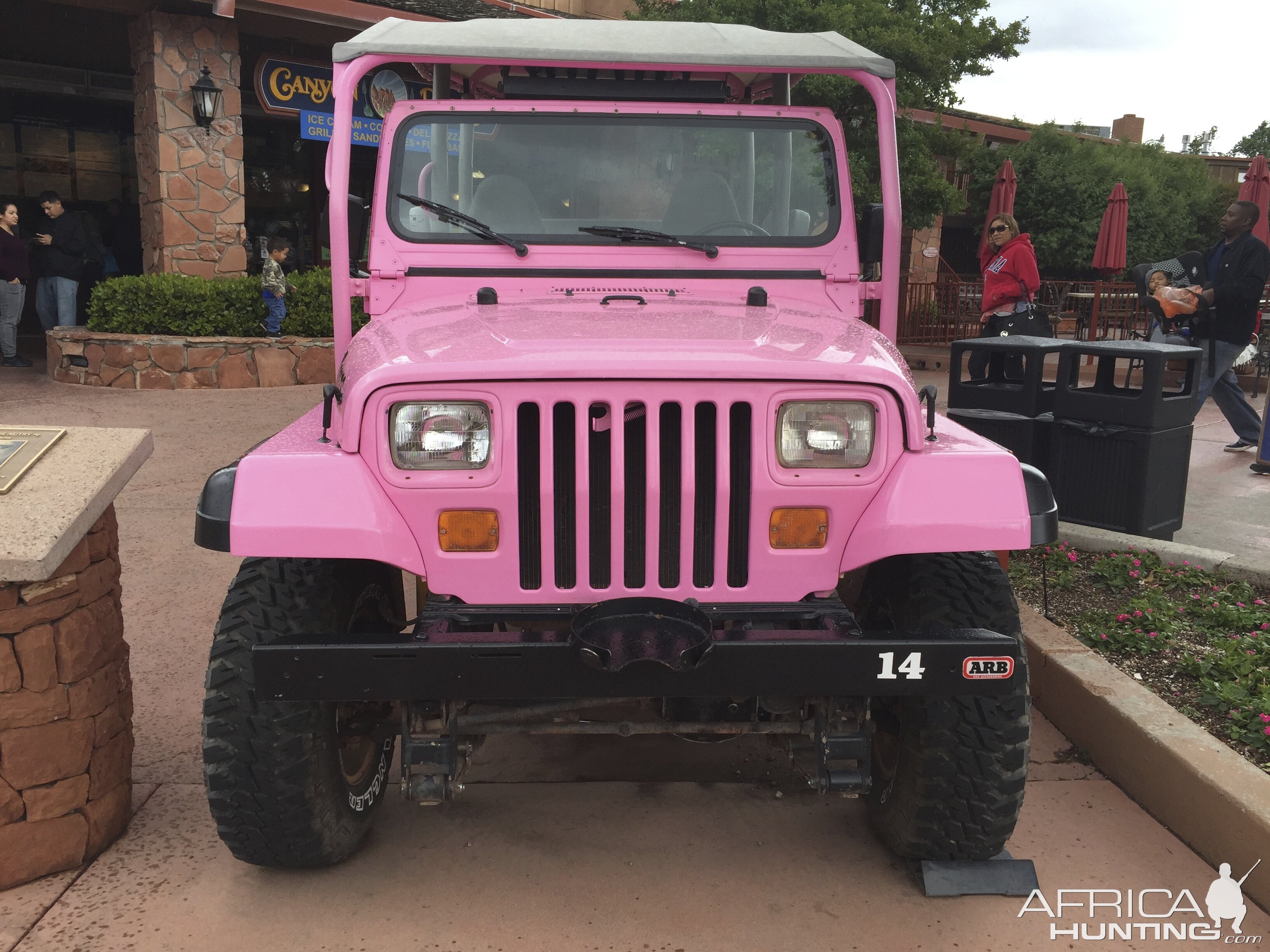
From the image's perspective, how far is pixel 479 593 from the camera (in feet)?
7.97

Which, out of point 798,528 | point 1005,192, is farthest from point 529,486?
point 1005,192

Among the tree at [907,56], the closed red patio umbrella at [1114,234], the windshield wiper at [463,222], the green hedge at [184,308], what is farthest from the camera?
the closed red patio umbrella at [1114,234]

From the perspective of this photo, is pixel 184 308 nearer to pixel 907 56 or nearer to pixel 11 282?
pixel 11 282

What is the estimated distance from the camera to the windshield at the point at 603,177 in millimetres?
3479

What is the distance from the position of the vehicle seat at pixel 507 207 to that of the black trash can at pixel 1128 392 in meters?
3.00

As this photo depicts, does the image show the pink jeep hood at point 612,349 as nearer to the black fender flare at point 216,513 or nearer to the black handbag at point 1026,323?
the black fender flare at point 216,513

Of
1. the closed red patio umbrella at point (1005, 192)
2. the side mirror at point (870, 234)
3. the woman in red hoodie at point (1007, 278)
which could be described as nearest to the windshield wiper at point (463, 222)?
the side mirror at point (870, 234)

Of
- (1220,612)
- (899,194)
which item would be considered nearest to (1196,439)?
(1220,612)

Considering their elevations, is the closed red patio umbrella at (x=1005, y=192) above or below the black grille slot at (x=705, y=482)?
above

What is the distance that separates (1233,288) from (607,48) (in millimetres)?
5892

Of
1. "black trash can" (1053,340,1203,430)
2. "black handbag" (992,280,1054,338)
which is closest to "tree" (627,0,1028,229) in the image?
"black handbag" (992,280,1054,338)

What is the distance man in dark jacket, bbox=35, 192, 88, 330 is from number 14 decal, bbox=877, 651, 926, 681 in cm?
1114

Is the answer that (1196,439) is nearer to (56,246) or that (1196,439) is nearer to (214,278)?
(214,278)

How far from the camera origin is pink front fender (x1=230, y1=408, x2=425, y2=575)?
7.57 feet
